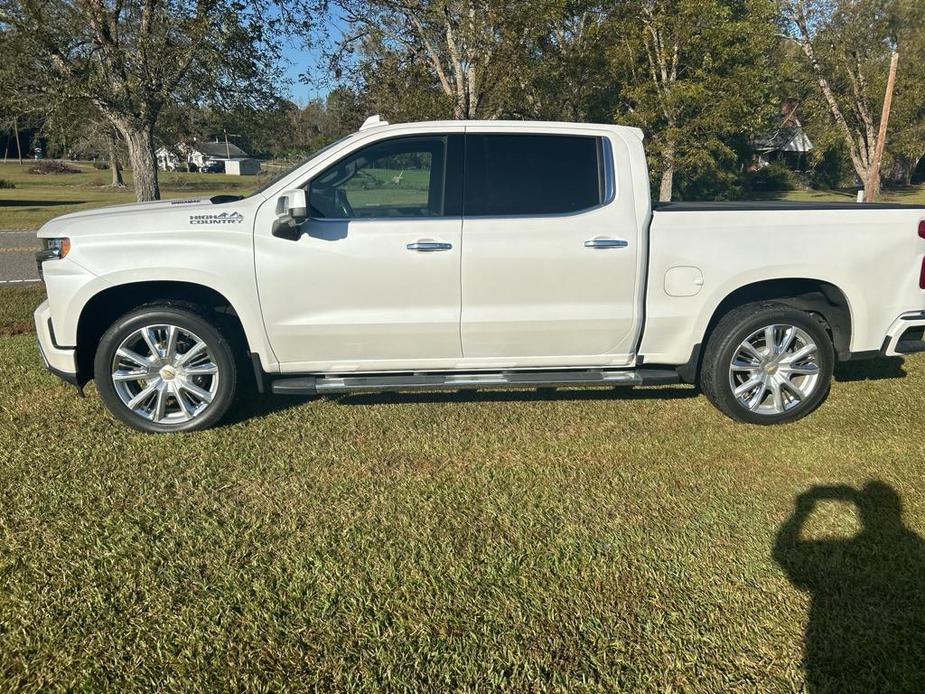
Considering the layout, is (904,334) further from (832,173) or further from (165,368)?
(832,173)

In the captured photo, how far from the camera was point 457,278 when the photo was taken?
4.31m

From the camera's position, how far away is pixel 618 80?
70.2ft

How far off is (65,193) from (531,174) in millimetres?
40648

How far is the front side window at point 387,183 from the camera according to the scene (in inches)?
171

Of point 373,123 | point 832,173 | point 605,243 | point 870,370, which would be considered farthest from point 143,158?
point 832,173

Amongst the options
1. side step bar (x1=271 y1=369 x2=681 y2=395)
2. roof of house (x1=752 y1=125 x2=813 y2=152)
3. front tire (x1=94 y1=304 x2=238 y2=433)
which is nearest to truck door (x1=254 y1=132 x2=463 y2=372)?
side step bar (x1=271 y1=369 x2=681 y2=395)

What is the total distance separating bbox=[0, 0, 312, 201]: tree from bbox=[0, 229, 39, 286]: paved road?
9.04ft

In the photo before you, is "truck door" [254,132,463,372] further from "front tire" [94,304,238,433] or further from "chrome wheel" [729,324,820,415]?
"chrome wheel" [729,324,820,415]

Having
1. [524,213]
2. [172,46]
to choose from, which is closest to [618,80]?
[172,46]

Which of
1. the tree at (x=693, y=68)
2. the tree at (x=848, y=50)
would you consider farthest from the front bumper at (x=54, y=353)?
the tree at (x=848, y=50)

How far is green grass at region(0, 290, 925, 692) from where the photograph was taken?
2.52 meters

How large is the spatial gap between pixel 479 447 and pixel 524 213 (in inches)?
58.8

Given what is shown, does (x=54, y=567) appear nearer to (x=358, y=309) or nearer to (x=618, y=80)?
(x=358, y=309)

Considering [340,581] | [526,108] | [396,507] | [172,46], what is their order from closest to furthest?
[340,581]
[396,507]
[172,46]
[526,108]
